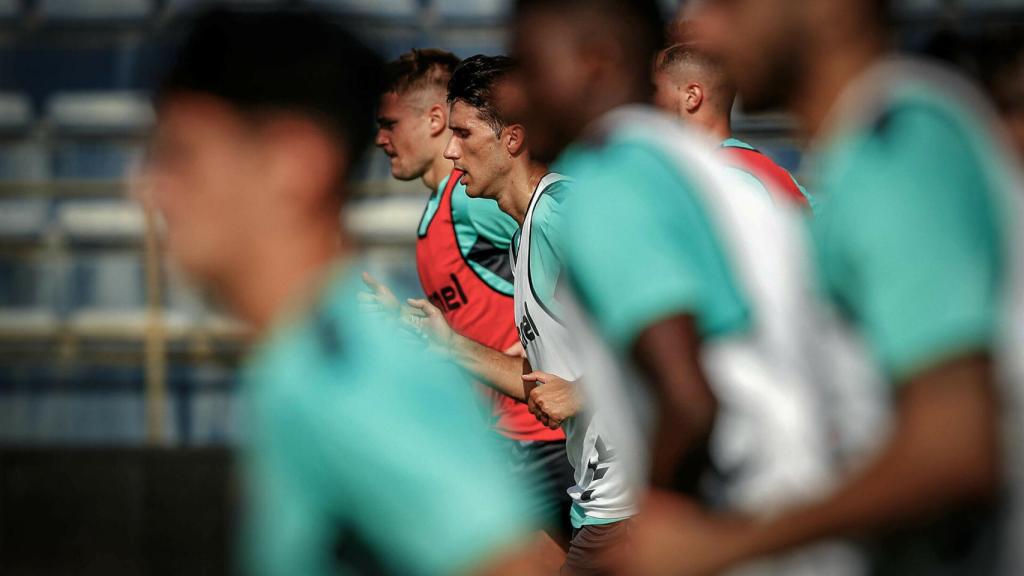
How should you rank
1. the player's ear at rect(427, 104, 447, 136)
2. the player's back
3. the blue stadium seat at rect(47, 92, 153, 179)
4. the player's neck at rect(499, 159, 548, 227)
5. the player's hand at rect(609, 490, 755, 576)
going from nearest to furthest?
the player's hand at rect(609, 490, 755, 576) → the player's back → the player's neck at rect(499, 159, 548, 227) → the player's ear at rect(427, 104, 447, 136) → the blue stadium seat at rect(47, 92, 153, 179)

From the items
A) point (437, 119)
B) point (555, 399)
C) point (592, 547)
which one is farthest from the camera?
point (437, 119)

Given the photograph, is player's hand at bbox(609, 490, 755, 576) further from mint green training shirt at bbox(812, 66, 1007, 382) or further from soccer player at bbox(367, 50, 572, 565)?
soccer player at bbox(367, 50, 572, 565)

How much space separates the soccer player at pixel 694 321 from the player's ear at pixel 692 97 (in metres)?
2.40

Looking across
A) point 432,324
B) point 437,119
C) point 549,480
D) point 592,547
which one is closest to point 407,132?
point 437,119

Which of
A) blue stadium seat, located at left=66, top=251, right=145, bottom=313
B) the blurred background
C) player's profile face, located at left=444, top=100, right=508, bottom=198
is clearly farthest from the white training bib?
blue stadium seat, located at left=66, top=251, right=145, bottom=313

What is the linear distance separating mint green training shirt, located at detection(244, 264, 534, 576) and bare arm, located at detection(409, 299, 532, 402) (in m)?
3.17

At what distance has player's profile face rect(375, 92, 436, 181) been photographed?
5.45 metres

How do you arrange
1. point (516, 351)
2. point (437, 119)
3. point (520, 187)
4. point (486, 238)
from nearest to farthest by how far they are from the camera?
point (520, 187) < point (516, 351) < point (486, 238) < point (437, 119)

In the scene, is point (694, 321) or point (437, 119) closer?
point (694, 321)

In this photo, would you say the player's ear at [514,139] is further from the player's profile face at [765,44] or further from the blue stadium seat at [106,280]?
the blue stadium seat at [106,280]

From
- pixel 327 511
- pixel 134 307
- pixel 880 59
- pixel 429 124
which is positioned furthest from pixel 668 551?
pixel 134 307

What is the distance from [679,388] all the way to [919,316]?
0.34 meters

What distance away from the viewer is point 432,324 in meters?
4.45

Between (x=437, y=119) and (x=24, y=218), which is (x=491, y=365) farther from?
(x=24, y=218)
